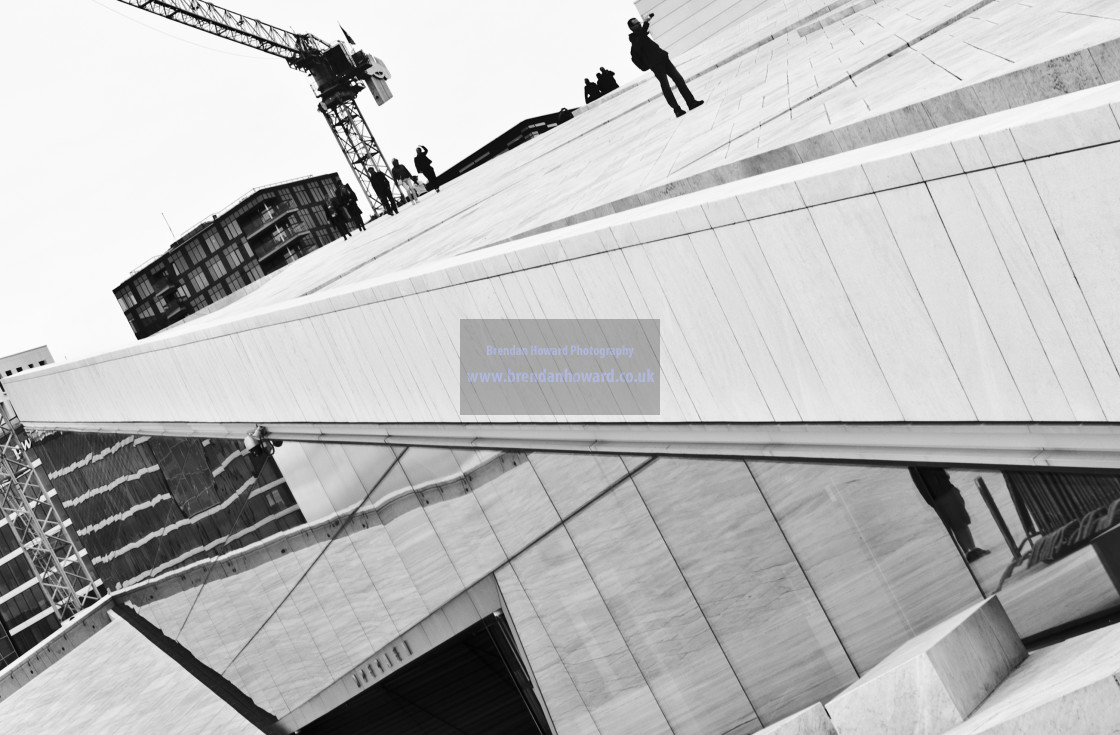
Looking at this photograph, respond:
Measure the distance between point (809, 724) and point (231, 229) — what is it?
112 meters

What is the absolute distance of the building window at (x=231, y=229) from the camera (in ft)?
369

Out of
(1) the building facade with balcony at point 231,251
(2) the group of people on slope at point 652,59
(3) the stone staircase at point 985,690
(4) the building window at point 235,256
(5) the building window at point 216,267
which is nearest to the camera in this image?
(3) the stone staircase at point 985,690

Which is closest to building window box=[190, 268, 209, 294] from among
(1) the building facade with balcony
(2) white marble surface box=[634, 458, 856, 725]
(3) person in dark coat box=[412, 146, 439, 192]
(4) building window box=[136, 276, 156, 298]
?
(1) the building facade with balcony

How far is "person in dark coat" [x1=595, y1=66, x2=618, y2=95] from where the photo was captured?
41719 millimetres

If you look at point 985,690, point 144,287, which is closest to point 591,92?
point 985,690

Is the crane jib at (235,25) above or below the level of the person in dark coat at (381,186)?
above

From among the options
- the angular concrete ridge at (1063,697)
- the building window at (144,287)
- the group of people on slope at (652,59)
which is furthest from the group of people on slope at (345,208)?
the building window at (144,287)

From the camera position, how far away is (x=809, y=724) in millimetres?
7734

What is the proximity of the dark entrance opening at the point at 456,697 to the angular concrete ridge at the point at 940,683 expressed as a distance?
18.5 ft

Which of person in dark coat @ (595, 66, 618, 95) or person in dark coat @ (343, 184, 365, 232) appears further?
person in dark coat @ (595, 66, 618, 95)

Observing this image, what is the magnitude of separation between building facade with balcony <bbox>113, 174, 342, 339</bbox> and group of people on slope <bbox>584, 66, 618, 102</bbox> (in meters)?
68.8

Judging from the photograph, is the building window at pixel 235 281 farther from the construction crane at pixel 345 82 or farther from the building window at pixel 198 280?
the construction crane at pixel 345 82

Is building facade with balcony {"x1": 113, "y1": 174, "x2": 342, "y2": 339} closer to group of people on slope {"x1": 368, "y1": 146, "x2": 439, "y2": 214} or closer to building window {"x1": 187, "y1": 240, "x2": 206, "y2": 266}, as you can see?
building window {"x1": 187, "y1": 240, "x2": 206, "y2": 266}

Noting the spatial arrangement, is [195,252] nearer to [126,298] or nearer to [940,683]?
[126,298]
